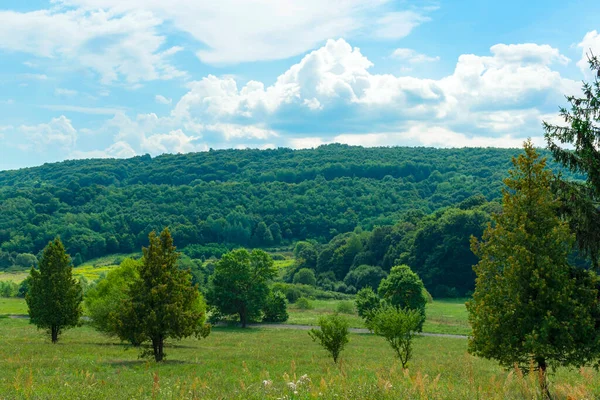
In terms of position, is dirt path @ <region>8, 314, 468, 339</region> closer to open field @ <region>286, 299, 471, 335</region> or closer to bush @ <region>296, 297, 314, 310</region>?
open field @ <region>286, 299, 471, 335</region>

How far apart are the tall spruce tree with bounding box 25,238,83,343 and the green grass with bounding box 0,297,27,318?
39684 millimetres

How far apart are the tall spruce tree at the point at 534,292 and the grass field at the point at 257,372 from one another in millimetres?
953

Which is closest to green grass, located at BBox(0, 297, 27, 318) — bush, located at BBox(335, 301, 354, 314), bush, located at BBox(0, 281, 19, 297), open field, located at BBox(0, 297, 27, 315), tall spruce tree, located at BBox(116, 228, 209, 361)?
open field, located at BBox(0, 297, 27, 315)

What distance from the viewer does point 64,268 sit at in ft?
141

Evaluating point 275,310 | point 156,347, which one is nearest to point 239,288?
point 275,310

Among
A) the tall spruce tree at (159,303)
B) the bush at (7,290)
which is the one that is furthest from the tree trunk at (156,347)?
the bush at (7,290)

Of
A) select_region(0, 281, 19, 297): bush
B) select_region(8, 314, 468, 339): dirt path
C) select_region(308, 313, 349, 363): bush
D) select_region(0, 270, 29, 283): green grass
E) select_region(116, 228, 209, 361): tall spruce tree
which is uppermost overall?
select_region(116, 228, 209, 361): tall spruce tree

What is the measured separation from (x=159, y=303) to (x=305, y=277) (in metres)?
86.4

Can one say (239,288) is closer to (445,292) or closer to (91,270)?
(445,292)

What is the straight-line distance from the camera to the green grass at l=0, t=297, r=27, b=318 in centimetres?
7711

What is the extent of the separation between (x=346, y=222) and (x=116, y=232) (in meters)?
77.9

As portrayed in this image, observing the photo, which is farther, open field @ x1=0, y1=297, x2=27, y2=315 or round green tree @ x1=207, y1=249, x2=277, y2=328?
open field @ x1=0, y1=297, x2=27, y2=315

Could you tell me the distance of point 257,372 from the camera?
26.0 m

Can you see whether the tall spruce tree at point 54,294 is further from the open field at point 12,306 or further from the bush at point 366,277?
the bush at point 366,277
